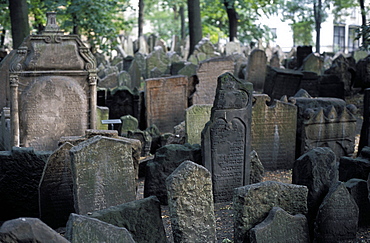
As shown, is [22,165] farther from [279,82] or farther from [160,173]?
[279,82]

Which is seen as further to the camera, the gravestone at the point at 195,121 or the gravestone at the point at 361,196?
the gravestone at the point at 195,121

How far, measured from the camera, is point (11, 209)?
7641 mm

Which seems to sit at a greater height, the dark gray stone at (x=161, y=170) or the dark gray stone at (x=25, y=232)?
the dark gray stone at (x=25, y=232)

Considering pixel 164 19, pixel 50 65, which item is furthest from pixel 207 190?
pixel 164 19

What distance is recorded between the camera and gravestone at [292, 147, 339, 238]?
270 inches

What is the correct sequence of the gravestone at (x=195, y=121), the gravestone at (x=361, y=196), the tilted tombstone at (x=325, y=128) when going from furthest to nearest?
the gravestone at (x=195, y=121) → the tilted tombstone at (x=325, y=128) → the gravestone at (x=361, y=196)

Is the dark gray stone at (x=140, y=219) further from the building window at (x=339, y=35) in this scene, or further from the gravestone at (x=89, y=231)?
the building window at (x=339, y=35)

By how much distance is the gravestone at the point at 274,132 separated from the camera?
34.3ft

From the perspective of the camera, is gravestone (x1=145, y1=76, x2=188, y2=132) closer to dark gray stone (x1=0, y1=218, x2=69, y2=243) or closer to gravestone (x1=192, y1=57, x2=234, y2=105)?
gravestone (x1=192, y1=57, x2=234, y2=105)

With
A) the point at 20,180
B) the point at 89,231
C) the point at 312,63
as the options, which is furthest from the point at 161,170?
the point at 312,63

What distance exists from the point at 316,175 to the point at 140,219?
89.6 inches

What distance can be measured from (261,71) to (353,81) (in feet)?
9.29

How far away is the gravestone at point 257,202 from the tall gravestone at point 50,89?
470 centimetres

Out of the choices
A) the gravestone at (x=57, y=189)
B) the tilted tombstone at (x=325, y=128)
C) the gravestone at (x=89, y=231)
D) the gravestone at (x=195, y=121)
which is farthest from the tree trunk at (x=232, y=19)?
the gravestone at (x=89, y=231)
